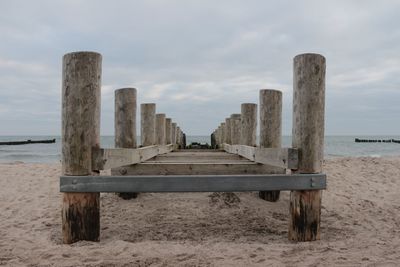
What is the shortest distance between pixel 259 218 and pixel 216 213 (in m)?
0.66

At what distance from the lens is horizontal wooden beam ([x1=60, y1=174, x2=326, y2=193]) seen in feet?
12.6

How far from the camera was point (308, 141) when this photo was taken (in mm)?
4098

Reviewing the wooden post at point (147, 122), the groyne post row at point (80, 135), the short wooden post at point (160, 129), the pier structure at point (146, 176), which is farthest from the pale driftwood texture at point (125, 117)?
the short wooden post at point (160, 129)

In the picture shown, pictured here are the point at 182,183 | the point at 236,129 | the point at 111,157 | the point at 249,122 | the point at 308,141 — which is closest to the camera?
the point at 182,183

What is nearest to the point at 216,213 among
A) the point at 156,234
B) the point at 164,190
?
the point at 156,234

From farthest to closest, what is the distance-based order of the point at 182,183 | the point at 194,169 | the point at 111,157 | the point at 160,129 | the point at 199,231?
the point at 160,129 < the point at 194,169 < the point at 199,231 < the point at 111,157 < the point at 182,183

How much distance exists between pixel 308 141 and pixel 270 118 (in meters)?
1.67

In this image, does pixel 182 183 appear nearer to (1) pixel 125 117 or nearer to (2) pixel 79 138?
(2) pixel 79 138

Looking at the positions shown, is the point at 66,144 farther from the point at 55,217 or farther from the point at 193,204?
the point at 193,204

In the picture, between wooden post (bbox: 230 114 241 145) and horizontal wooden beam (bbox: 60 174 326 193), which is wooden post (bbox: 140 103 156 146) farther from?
horizontal wooden beam (bbox: 60 174 326 193)

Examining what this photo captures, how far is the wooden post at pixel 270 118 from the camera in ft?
18.6

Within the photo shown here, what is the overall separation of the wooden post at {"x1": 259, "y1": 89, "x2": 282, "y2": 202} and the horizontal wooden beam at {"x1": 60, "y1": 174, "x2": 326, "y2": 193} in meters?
1.82

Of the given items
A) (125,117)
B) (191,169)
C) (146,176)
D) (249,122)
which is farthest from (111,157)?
(249,122)

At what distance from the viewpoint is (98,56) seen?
4.10 m
